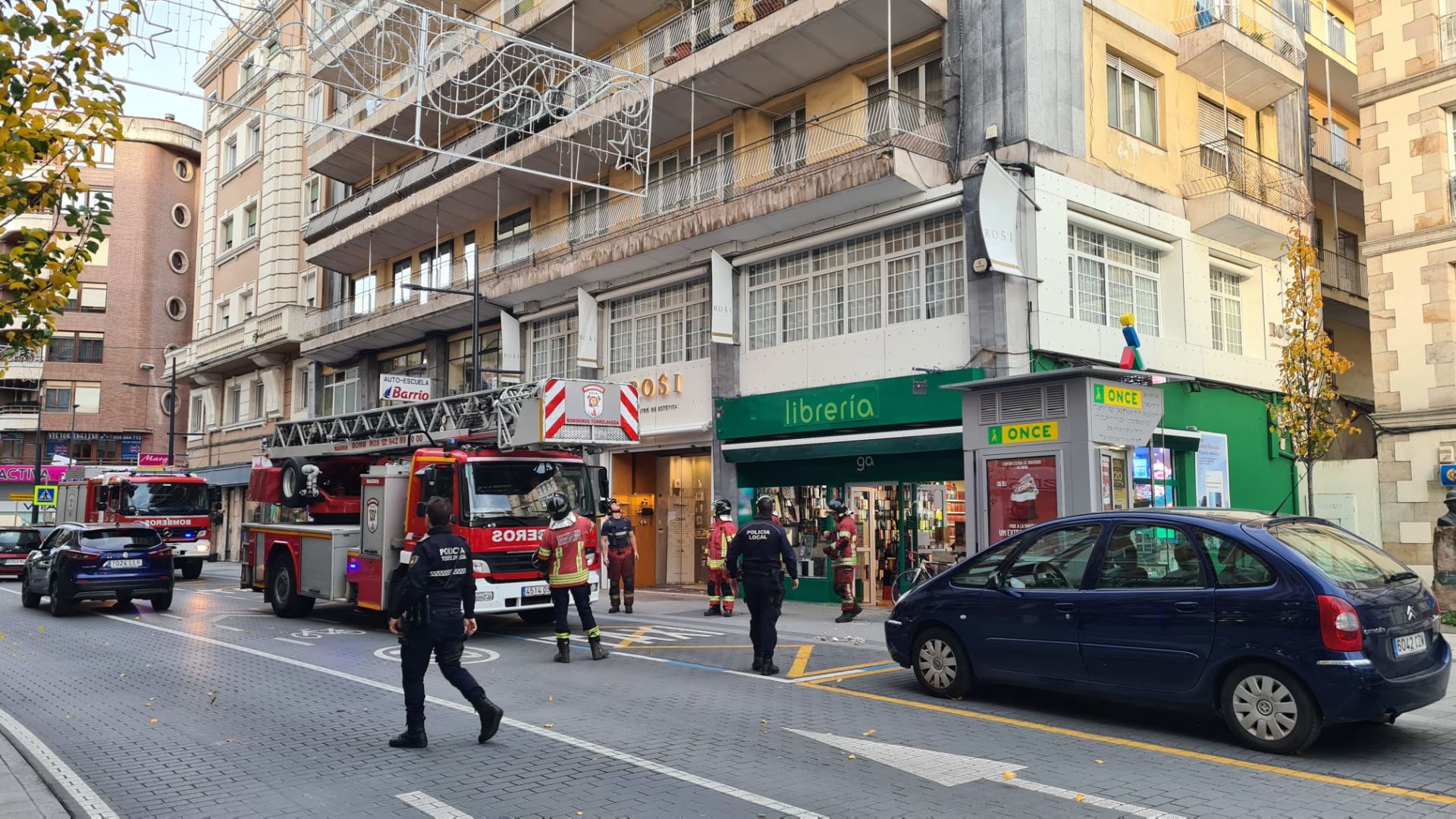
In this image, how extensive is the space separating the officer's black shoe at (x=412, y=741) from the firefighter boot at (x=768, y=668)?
4.06 metres

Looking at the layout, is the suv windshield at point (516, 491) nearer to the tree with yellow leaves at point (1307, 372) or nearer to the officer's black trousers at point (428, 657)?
the officer's black trousers at point (428, 657)

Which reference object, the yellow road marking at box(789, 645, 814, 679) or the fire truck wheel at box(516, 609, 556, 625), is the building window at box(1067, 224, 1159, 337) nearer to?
the yellow road marking at box(789, 645, 814, 679)

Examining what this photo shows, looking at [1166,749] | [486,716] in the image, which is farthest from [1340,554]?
[486,716]

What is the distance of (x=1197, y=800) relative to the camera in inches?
229

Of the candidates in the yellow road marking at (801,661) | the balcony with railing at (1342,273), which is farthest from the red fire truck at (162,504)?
the balcony with railing at (1342,273)

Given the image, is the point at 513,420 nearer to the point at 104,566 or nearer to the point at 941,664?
the point at 941,664

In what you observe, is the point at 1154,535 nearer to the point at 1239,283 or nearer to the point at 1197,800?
the point at 1197,800

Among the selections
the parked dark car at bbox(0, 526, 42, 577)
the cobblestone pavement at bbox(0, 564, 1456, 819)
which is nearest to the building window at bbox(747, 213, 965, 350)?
the cobblestone pavement at bbox(0, 564, 1456, 819)

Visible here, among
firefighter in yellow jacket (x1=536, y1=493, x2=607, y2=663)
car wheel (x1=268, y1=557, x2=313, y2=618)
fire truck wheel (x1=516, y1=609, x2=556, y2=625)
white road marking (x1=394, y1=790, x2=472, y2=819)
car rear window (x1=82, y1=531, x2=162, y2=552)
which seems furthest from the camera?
car rear window (x1=82, y1=531, x2=162, y2=552)

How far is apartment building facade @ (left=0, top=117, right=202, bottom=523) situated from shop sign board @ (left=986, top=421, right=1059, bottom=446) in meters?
53.3

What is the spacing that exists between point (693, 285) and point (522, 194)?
7.22 m

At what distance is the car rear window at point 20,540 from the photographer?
27312 mm

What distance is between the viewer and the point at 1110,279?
715 inches

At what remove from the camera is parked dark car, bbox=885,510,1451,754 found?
21.7 ft
